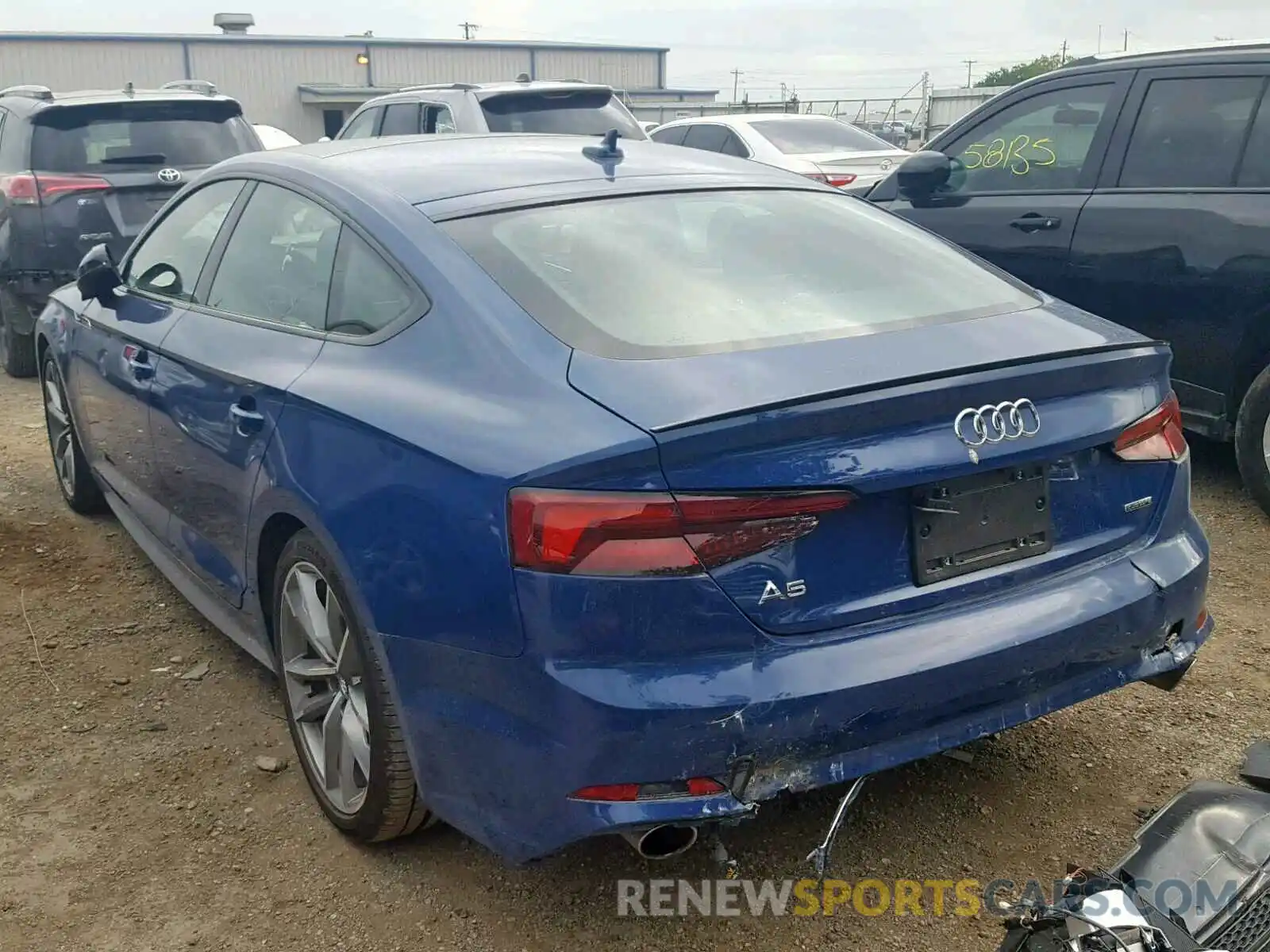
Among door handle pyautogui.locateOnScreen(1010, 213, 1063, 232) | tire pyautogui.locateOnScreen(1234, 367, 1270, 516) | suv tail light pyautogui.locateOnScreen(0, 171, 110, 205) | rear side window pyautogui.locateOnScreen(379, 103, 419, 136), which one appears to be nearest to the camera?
tire pyautogui.locateOnScreen(1234, 367, 1270, 516)

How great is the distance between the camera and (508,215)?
9.53 ft

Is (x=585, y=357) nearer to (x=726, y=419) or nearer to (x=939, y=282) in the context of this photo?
(x=726, y=419)

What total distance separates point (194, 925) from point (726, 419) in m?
1.62

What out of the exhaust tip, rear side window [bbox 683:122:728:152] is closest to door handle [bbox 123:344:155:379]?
the exhaust tip

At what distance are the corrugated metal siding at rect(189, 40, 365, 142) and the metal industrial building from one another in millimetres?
26

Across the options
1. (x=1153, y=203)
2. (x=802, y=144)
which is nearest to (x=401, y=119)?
(x=802, y=144)

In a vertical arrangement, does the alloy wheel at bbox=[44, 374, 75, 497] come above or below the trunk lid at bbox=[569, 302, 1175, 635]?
below

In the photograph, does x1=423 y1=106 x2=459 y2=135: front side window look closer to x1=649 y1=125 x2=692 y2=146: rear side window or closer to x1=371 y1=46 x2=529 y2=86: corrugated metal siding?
x1=649 y1=125 x2=692 y2=146: rear side window

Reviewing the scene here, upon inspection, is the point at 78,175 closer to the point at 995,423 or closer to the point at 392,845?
the point at 392,845

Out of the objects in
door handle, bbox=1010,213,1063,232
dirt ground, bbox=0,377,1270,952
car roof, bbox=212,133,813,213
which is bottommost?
dirt ground, bbox=0,377,1270,952

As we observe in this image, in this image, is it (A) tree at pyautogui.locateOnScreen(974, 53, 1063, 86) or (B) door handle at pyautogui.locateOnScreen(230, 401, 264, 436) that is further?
(A) tree at pyautogui.locateOnScreen(974, 53, 1063, 86)

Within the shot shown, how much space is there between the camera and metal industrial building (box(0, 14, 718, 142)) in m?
36.8

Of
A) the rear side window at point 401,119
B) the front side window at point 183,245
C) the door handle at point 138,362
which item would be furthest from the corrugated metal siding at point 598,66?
the door handle at point 138,362

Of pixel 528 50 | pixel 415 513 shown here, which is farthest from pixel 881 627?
pixel 528 50
